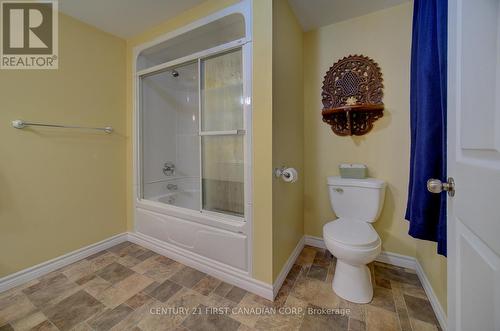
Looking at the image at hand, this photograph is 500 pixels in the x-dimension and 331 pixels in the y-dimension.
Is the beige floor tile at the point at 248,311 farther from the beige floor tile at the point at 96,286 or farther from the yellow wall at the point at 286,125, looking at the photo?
the beige floor tile at the point at 96,286

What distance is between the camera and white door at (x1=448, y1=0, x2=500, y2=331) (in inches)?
18.3

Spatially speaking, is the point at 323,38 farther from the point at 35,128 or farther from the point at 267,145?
the point at 35,128

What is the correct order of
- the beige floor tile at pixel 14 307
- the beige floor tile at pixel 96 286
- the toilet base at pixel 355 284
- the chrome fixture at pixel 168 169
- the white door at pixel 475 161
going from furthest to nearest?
the chrome fixture at pixel 168 169 → the beige floor tile at pixel 96 286 → the toilet base at pixel 355 284 → the beige floor tile at pixel 14 307 → the white door at pixel 475 161

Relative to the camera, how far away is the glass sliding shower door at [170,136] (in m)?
2.14

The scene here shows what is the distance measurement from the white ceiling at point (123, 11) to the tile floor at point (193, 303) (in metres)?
2.25

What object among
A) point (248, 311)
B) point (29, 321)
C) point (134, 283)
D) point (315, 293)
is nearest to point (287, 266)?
point (315, 293)

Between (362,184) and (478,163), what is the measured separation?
118cm

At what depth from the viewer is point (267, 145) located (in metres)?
1.34

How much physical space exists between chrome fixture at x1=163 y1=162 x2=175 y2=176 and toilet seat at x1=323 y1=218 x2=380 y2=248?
6.47ft

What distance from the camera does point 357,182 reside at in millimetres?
1648

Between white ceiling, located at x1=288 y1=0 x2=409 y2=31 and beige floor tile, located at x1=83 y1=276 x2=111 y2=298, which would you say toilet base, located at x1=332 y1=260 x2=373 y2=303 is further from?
white ceiling, located at x1=288 y1=0 x2=409 y2=31

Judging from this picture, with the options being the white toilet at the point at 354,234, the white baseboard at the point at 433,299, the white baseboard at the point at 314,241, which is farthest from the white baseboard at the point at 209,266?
the white baseboard at the point at 433,299

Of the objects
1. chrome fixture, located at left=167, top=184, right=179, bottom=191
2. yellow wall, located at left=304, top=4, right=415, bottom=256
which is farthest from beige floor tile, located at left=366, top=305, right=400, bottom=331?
chrome fixture, located at left=167, top=184, right=179, bottom=191

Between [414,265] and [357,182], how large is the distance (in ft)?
2.81
